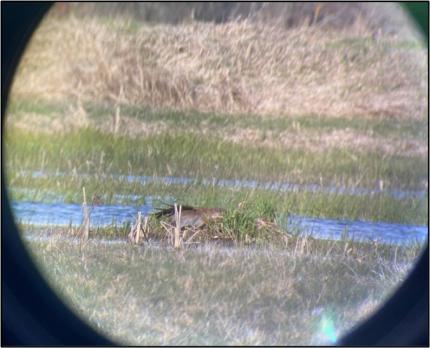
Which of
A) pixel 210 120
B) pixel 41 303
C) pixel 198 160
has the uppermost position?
pixel 210 120

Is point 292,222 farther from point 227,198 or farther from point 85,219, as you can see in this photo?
point 85,219

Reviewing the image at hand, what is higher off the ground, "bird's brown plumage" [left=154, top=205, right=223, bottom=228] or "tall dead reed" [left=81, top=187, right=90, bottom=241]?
"bird's brown plumage" [left=154, top=205, right=223, bottom=228]

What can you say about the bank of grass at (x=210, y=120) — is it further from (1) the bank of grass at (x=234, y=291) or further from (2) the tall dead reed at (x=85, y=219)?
(1) the bank of grass at (x=234, y=291)

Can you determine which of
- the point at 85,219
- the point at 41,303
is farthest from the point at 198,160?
the point at 41,303

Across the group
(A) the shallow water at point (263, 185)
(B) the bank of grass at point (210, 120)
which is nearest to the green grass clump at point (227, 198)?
(A) the shallow water at point (263, 185)

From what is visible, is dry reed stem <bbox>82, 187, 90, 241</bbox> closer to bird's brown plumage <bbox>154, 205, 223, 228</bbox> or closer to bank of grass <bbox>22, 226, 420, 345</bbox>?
bank of grass <bbox>22, 226, 420, 345</bbox>

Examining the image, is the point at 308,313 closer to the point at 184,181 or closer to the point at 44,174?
the point at 184,181

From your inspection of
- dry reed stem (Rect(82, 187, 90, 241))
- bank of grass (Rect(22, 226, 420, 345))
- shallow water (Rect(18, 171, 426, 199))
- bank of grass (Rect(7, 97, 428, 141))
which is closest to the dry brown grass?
bank of grass (Rect(7, 97, 428, 141))
